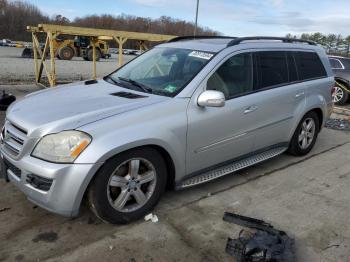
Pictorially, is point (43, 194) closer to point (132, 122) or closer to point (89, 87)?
point (132, 122)

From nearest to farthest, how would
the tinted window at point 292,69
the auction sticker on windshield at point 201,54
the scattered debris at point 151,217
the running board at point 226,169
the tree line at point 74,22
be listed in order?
the scattered debris at point 151,217 → the running board at point 226,169 → the auction sticker on windshield at point 201,54 → the tinted window at point 292,69 → the tree line at point 74,22

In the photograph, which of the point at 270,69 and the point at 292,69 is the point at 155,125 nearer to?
the point at 270,69

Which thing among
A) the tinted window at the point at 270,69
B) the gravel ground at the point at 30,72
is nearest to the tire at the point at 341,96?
the tinted window at the point at 270,69

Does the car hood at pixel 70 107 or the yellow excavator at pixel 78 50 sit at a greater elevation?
the car hood at pixel 70 107

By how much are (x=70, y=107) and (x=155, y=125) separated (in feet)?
2.59

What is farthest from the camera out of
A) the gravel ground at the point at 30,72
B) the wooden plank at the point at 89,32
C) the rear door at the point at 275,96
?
the gravel ground at the point at 30,72

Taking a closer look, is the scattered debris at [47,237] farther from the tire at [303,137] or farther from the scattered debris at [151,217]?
the tire at [303,137]

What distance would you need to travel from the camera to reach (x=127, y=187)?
3309mm

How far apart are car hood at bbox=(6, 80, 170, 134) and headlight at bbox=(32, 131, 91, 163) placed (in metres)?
0.07

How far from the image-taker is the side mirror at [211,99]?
354cm

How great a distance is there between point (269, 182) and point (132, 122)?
2.15m

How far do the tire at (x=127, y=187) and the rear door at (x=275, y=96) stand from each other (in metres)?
1.49

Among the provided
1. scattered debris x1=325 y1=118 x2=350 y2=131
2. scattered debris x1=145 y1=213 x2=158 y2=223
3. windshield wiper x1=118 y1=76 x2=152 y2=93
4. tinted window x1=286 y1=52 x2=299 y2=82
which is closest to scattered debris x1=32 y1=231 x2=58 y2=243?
scattered debris x1=145 y1=213 x2=158 y2=223

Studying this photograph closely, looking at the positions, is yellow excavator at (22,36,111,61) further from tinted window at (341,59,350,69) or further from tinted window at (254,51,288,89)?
tinted window at (254,51,288,89)
